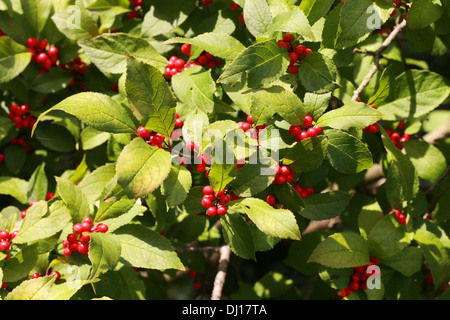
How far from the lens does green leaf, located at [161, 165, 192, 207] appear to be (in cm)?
151

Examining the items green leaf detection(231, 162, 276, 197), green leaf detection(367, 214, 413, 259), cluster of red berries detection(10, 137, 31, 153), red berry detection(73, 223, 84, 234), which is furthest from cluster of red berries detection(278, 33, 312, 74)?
cluster of red berries detection(10, 137, 31, 153)

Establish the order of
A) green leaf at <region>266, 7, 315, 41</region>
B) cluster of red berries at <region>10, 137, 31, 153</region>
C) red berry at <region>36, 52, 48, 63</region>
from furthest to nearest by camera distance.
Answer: cluster of red berries at <region>10, 137, 31, 153</region>
red berry at <region>36, 52, 48, 63</region>
green leaf at <region>266, 7, 315, 41</region>

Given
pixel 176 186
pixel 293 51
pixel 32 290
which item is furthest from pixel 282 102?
pixel 32 290

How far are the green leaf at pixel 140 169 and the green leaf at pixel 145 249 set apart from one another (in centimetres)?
34

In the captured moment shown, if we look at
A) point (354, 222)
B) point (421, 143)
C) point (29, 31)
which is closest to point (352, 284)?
point (354, 222)

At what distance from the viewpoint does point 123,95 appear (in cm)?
193

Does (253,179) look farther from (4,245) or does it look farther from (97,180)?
(4,245)

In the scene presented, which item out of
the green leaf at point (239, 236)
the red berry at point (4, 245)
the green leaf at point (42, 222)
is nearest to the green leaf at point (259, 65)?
the green leaf at point (239, 236)

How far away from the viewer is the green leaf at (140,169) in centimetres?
133

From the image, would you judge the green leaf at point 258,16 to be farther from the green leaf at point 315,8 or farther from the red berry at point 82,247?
the red berry at point 82,247

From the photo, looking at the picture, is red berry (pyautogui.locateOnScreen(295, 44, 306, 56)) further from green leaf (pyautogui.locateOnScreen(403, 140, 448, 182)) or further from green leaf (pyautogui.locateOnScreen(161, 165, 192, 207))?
green leaf (pyautogui.locateOnScreen(403, 140, 448, 182))

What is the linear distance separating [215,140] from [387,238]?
0.84m

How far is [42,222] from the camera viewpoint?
1746 mm

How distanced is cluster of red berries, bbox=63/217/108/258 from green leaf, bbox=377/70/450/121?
1.23 meters
